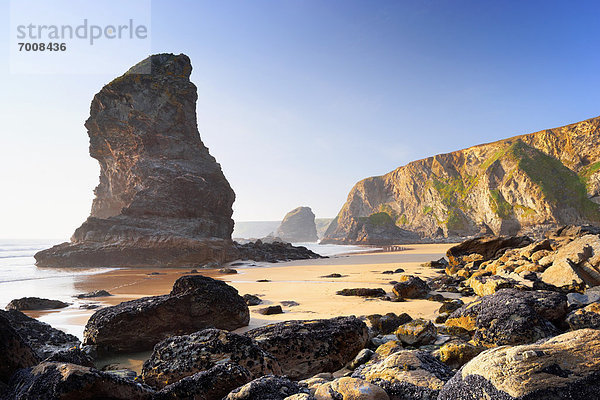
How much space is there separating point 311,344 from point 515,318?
277cm

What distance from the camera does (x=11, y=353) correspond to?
3316 millimetres

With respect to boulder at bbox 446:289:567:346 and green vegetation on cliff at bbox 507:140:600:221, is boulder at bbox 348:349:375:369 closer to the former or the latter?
boulder at bbox 446:289:567:346

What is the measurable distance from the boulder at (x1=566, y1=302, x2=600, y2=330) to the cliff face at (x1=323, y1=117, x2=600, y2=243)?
7265 centimetres

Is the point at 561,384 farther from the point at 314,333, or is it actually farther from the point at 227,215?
the point at 227,215

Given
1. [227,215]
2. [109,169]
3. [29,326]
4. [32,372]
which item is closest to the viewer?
[32,372]

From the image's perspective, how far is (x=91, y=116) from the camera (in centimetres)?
3831

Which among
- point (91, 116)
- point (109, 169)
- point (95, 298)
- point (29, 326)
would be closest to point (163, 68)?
point (91, 116)

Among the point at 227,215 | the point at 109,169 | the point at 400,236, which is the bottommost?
the point at 400,236

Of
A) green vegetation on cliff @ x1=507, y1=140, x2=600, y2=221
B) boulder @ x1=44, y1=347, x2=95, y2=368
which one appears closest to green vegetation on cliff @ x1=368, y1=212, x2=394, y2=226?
green vegetation on cliff @ x1=507, y1=140, x2=600, y2=221

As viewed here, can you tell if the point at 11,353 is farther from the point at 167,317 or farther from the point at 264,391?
the point at 264,391

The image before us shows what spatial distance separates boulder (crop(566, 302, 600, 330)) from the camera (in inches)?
164

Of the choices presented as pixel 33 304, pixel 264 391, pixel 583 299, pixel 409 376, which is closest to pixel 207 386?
pixel 264 391

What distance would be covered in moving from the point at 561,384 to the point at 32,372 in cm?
407

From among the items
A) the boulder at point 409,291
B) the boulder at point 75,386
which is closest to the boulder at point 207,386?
the boulder at point 75,386
